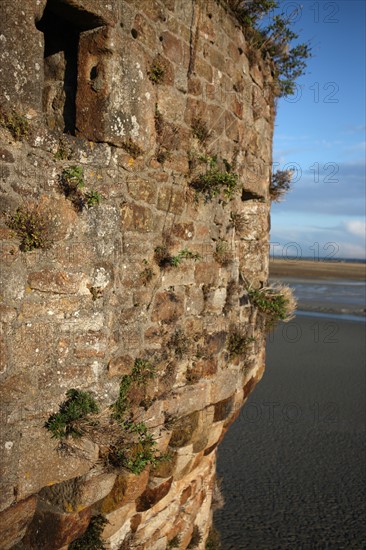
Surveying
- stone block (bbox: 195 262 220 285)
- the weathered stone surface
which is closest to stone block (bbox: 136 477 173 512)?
the weathered stone surface

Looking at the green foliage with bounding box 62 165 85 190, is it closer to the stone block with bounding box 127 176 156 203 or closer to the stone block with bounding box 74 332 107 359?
the stone block with bounding box 127 176 156 203

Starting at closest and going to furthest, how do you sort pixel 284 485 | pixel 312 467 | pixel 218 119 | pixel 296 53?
pixel 218 119, pixel 296 53, pixel 284 485, pixel 312 467

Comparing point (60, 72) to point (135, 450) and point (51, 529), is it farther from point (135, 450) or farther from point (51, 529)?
point (51, 529)

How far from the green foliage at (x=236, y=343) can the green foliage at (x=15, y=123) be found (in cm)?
245

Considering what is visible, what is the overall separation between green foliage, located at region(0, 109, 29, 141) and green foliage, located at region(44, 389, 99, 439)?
4.78ft

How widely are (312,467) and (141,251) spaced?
5899 mm

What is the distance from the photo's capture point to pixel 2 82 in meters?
2.45

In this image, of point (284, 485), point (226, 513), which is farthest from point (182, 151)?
point (284, 485)

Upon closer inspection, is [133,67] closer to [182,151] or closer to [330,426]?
[182,151]

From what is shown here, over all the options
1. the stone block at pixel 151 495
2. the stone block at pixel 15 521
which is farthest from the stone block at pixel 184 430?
the stone block at pixel 15 521

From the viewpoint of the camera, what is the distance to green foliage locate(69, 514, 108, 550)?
10.7 ft

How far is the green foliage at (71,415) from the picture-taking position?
9.18 feet

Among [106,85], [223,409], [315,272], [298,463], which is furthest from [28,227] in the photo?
[315,272]

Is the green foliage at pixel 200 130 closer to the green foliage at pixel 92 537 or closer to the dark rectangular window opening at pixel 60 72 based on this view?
Answer: the dark rectangular window opening at pixel 60 72
